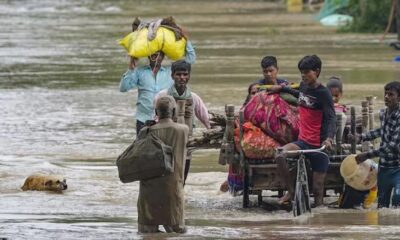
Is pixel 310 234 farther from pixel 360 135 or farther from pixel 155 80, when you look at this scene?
pixel 155 80

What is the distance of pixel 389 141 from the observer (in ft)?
37.5

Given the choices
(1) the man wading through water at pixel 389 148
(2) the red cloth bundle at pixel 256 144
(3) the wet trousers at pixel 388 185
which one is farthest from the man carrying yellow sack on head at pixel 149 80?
(3) the wet trousers at pixel 388 185

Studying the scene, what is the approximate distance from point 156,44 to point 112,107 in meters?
9.68

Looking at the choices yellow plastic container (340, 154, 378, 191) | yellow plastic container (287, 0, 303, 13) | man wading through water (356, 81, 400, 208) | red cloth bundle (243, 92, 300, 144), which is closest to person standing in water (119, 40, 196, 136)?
red cloth bundle (243, 92, 300, 144)

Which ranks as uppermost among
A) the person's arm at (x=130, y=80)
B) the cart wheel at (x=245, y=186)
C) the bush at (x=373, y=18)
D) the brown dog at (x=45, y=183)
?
the bush at (x=373, y=18)

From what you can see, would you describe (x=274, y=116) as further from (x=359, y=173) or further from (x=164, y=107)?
(x=164, y=107)

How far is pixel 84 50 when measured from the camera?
3575cm

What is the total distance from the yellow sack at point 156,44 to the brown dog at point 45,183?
1669 mm

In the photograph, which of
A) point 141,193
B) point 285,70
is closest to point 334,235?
point 141,193

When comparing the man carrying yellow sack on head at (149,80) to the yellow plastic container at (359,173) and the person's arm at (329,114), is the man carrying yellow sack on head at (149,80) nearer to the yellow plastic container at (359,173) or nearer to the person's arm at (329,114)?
the person's arm at (329,114)

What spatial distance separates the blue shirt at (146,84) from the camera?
13.0 m

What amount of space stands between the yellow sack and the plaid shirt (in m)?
2.48

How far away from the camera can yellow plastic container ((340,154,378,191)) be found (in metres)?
11.6

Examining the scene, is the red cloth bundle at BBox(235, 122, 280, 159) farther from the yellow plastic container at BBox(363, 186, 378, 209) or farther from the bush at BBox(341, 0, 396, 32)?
the bush at BBox(341, 0, 396, 32)
